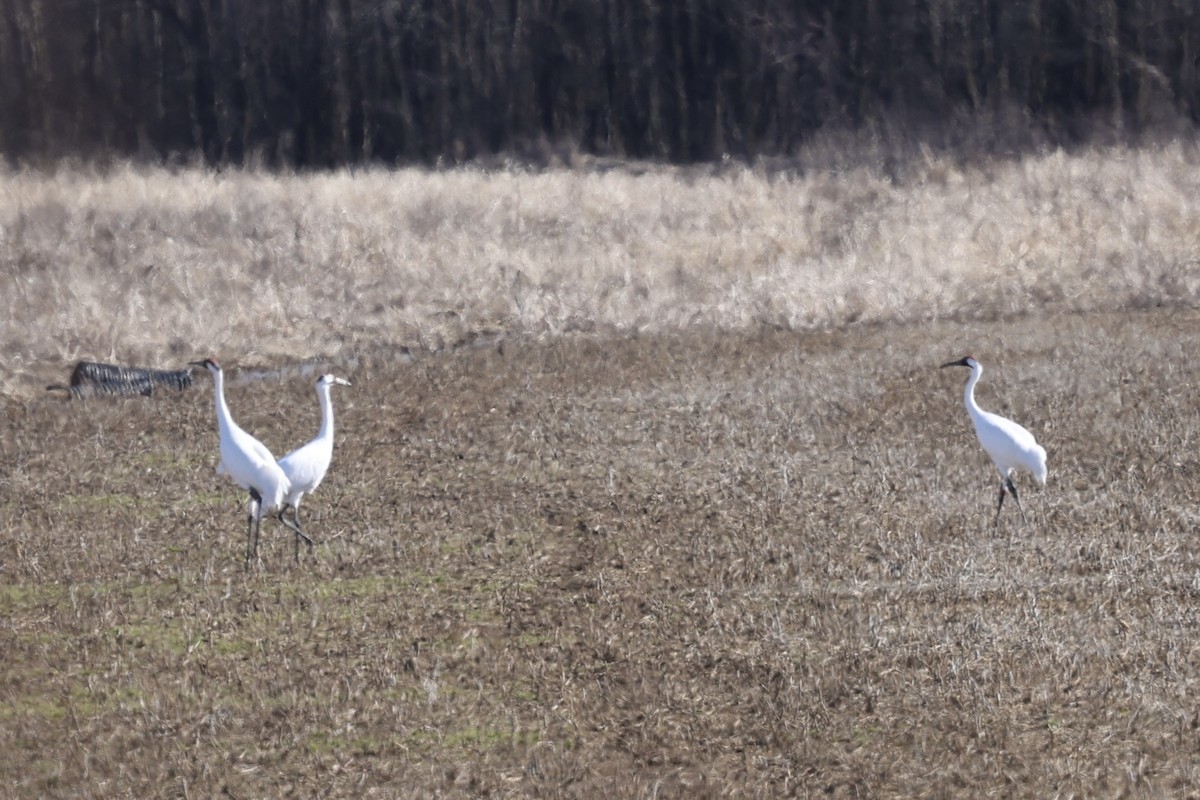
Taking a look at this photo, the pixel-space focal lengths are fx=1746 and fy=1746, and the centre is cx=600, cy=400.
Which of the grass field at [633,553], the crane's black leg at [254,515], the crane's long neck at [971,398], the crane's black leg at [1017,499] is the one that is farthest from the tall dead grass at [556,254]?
the crane's black leg at [1017,499]

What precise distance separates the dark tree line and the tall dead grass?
9.67 meters

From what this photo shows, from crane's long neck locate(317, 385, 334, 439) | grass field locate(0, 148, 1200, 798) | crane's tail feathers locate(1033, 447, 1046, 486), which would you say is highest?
crane's long neck locate(317, 385, 334, 439)

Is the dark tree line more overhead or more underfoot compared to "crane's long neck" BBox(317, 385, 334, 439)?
more overhead

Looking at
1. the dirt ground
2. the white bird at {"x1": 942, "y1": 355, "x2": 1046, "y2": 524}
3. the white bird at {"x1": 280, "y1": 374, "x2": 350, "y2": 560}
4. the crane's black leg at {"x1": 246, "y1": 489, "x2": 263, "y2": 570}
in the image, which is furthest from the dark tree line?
the crane's black leg at {"x1": 246, "y1": 489, "x2": 263, "y2": 570}

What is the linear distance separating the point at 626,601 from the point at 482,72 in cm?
2980

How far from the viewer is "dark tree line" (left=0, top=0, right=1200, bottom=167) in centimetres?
3503

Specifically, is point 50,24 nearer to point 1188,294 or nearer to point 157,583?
point 1188,294

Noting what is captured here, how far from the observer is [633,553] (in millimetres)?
9938

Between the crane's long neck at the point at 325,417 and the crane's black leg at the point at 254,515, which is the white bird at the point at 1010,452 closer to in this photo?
the crane's long neck at the point at 325,417

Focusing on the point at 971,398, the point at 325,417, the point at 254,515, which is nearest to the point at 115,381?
the point at 325,417

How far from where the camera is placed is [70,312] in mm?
19453

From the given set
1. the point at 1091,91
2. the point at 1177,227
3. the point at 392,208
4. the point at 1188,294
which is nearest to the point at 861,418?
the point at 1188,294

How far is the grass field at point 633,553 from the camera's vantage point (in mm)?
6859

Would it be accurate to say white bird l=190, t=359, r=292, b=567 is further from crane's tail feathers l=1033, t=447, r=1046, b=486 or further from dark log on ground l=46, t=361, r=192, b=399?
dark log on ground l=46, t=361, r=192, b=399
